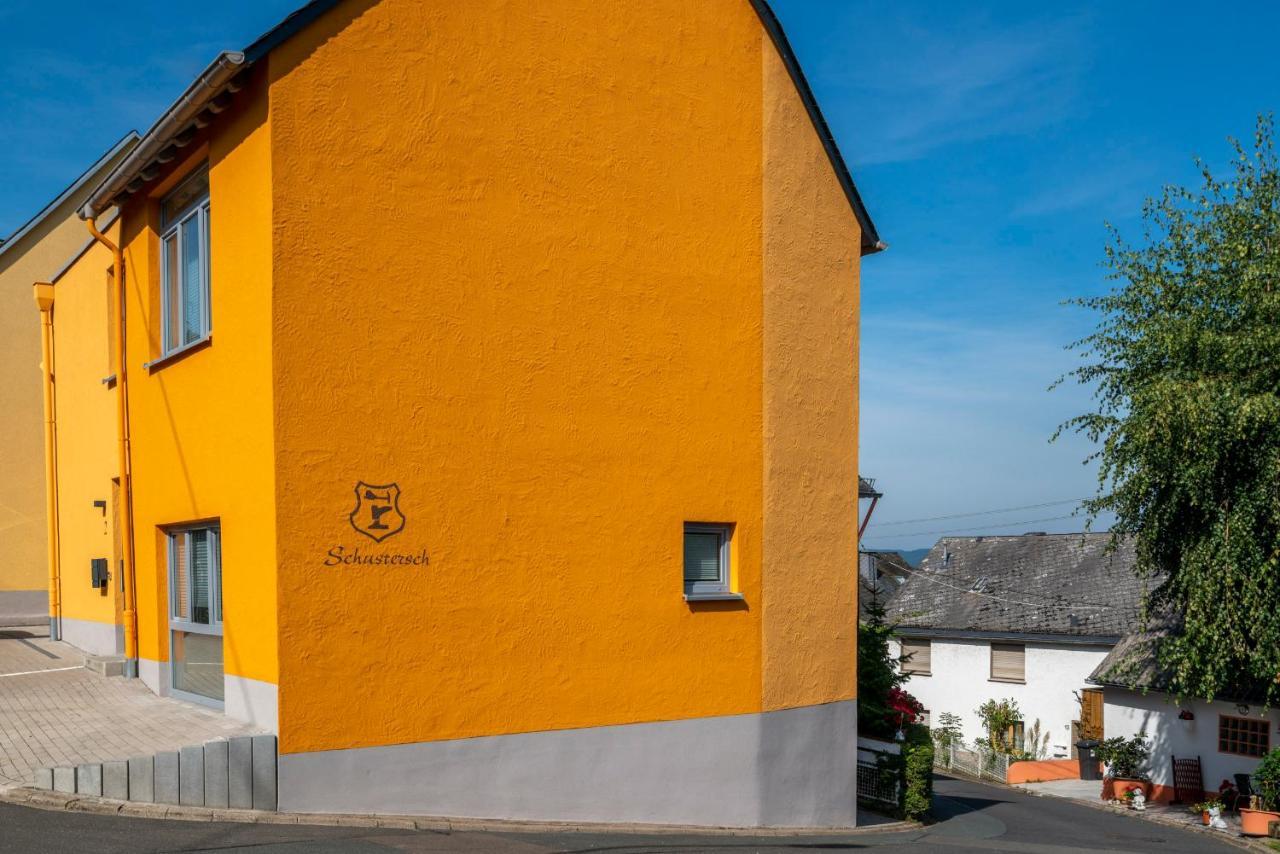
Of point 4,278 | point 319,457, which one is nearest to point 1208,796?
point 319,457

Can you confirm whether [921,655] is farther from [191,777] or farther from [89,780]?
[89,780]

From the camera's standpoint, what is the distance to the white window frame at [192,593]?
10.8 m

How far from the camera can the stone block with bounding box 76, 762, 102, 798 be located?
860cm

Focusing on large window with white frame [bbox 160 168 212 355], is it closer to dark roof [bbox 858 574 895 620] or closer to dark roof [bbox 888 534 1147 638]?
dark roof [bbox 858 574 895 620]

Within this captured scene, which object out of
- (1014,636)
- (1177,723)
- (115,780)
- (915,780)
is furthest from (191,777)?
(1014,636)

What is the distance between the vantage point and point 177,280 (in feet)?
38.8

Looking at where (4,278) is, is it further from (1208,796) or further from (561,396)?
(1208,796)

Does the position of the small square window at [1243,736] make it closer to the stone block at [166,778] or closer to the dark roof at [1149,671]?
the dark roof at [1149,671]

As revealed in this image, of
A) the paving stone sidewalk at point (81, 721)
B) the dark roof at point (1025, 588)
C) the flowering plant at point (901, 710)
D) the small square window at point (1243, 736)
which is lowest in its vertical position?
the small square window at point (1243, 736)

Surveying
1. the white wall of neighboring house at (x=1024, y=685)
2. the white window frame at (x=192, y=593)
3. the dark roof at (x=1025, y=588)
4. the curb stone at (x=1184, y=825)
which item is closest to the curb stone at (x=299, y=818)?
the white window frame at (x=192, y=593)

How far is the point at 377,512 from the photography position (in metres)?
9.94

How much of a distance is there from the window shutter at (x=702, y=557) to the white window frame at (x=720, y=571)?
0.02m

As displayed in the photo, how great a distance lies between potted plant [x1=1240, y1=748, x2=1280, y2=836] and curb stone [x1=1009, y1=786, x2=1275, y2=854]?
0.22m

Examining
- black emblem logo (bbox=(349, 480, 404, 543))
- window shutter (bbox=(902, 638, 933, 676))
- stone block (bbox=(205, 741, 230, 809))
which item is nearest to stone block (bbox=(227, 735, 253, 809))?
stone block (bbox=(205, 741, 230, 809))
